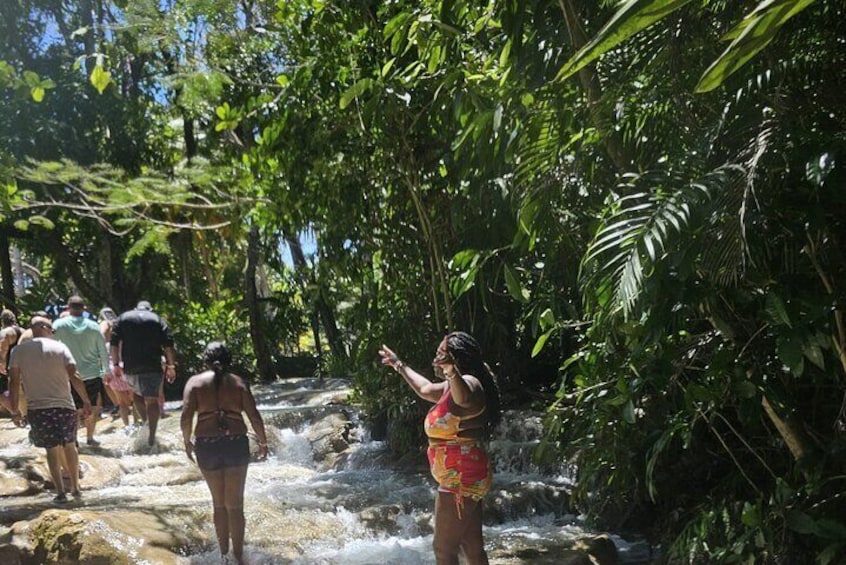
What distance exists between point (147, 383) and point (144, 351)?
40 centimetres

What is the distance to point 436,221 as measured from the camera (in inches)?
395

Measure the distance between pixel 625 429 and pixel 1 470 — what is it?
7.56 metres

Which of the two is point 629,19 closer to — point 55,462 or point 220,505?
point 220,505

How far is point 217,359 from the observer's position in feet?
20.2

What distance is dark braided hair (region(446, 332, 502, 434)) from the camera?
508 cm

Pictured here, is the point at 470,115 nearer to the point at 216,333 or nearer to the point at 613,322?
the point at 613,322

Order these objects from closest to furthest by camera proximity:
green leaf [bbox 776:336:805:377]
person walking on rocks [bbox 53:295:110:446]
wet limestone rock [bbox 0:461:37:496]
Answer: green leaf [bbox 776:336:805:377]
wet limestone rock [bbox 0:461:37:496]
person walking on rocks [bbox 53:295:110:446]

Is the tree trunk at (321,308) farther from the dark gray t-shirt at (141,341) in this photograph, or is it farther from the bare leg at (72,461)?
the bare leg at (72,461)

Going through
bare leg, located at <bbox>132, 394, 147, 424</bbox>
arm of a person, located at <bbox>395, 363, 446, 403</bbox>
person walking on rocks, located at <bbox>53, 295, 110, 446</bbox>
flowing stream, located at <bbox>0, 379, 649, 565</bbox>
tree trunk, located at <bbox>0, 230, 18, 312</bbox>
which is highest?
tree trunk, located at <bbox>0, 230, 18, 312</bbox>

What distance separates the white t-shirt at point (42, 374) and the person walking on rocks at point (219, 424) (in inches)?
102

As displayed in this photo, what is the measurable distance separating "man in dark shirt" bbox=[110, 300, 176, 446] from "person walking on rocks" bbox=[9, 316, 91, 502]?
244cm

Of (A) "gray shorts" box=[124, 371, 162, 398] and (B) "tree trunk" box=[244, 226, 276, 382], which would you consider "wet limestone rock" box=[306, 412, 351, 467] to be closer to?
(A) "gray shorts" box=[124, 371, 162, 398]

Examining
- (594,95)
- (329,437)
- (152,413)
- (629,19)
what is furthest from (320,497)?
(629,19)

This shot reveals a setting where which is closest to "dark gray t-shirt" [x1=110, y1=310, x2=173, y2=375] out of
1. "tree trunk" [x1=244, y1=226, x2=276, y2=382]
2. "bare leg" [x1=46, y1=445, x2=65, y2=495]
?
"bare leg" [x1=46, y1=445, x2=65, y2=495]
